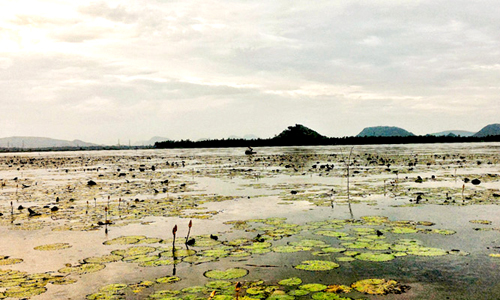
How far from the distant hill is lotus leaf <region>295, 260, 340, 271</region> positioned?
499 feet

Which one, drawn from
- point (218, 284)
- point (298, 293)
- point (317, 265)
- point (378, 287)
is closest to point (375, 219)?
point (317, 265)

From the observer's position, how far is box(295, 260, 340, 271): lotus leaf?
7.18 meters

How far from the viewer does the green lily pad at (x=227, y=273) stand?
6.89 metres

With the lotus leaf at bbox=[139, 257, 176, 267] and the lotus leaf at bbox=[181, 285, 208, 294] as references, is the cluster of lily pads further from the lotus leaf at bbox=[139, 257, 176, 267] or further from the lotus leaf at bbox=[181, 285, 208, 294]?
the lotus leaf at bbox=[139, 257, 176, 267]

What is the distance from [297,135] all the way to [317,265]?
157 meters

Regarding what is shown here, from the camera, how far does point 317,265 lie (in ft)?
24.1

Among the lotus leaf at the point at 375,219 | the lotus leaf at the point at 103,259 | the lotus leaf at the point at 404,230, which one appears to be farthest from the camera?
the lotus leaf at the point at 375,219

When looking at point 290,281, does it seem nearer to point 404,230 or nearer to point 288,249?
point 288,249

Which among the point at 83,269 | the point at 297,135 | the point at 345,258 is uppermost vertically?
the point at 297,135

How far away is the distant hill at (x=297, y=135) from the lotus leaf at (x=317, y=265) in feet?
499

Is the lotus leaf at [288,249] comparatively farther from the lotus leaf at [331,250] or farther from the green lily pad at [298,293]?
the green lily pad at [298,293]

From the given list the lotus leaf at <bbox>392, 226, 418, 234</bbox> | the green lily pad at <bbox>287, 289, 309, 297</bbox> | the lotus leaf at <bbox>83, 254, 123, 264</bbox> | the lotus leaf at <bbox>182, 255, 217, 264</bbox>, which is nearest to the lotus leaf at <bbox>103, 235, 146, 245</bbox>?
the lotus leaf at <bbox>83, 254, 123, 264</bbox>

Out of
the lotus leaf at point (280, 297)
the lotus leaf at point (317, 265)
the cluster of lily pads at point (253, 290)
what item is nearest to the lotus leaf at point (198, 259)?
the cluster of lily pads at point (253, 290)

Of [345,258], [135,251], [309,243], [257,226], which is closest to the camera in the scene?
[345,258]
